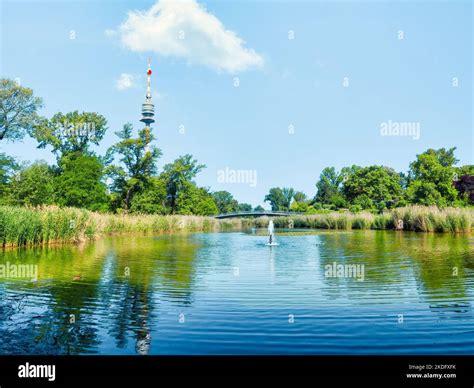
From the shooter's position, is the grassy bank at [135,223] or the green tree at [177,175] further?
the green tree at [177,175]

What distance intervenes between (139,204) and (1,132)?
19.2 metres

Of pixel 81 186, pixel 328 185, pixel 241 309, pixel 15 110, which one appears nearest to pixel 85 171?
pixel 81 186

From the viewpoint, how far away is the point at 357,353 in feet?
18.4

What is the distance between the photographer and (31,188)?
3916 centimetres

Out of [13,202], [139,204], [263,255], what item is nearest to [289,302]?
[263,255]

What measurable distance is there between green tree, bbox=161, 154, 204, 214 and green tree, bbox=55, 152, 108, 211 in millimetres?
23991

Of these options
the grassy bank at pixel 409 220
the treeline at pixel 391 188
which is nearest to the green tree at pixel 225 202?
the treeline at pixel 391 188

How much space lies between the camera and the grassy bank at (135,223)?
68.6ft

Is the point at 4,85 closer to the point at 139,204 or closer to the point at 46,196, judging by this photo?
the point at 46,196

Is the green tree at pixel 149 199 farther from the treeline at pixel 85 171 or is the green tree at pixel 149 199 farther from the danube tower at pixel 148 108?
the danube tower at pixel 148 108

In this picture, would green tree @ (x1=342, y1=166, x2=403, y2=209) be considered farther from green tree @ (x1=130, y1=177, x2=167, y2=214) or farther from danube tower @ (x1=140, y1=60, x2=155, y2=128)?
danube tower @ (x1=140, y1=60, x2=155, y2=128)

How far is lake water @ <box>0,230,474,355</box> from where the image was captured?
235 inches

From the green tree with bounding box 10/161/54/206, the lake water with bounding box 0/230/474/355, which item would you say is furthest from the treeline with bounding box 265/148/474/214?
the green tree with bounding box 10/161/54/206

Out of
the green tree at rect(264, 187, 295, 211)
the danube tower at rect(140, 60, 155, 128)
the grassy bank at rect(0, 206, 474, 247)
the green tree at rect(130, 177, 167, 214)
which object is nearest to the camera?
the grassy bank at rect(0, 206, 474, 247)
